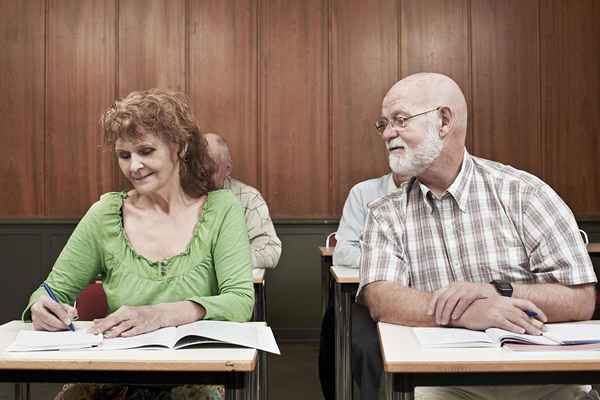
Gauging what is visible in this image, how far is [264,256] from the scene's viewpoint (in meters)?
4.49

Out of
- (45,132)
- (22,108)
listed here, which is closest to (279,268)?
(45,132)

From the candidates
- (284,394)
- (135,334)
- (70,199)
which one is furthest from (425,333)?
(70,199)

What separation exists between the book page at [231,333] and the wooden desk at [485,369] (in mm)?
292

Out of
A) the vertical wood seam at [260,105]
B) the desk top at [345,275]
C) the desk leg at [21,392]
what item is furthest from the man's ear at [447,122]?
the vertical wood seam at [260,105]

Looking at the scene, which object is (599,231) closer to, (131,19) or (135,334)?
(131,19)

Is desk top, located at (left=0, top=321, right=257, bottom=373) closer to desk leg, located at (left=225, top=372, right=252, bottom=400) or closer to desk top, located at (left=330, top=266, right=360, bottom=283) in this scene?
desk leg, located at (left=225, top=372, right=252, bottom=400)

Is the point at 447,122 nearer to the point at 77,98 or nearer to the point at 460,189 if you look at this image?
the point at 460,189

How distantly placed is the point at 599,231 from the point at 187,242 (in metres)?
4.90

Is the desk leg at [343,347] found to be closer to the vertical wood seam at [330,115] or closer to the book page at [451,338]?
the book page at [451,338]

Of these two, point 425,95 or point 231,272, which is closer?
point 231,272

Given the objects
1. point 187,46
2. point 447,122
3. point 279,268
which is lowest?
point 279,268

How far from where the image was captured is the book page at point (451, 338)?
170 centimetres

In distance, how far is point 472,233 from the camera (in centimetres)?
232

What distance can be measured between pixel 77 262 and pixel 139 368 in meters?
0.84
